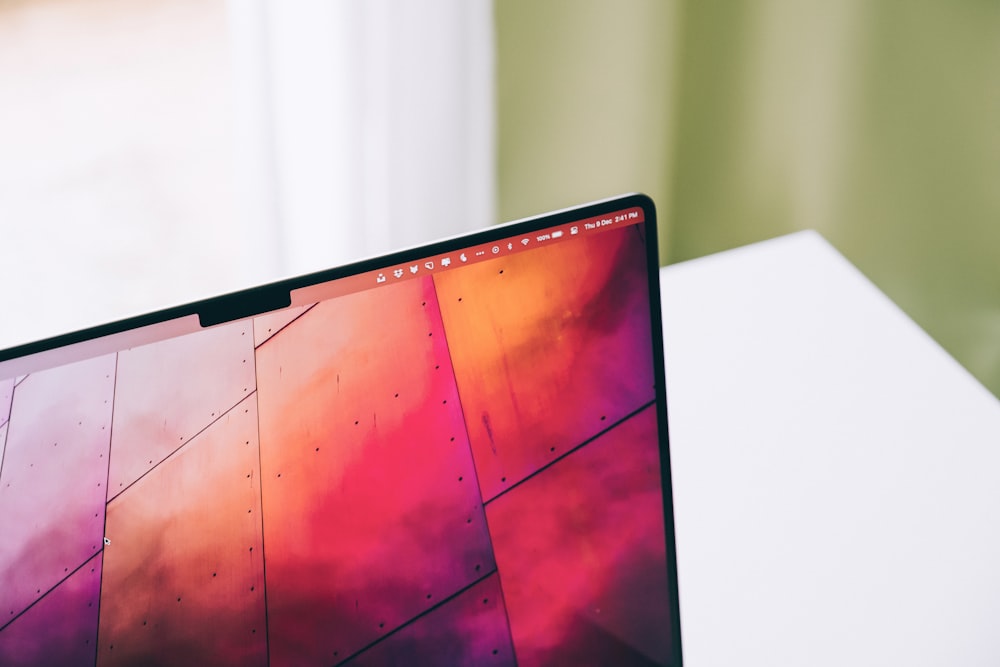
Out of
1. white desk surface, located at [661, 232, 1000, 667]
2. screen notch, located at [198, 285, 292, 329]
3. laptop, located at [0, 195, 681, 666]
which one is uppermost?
screen notch, located at [198, 285, 292, 329]

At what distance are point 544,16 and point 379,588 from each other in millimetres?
985

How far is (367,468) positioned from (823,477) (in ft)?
1.74

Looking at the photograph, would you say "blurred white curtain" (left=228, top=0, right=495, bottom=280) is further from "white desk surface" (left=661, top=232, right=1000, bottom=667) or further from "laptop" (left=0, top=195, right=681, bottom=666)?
"laptop" (left=0, top=195, right=681, bottom=666)

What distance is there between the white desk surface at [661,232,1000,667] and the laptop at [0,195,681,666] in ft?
0.57

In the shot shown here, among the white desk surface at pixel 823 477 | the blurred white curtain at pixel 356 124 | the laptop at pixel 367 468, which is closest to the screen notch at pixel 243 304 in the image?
the laptop at pixel 367 468

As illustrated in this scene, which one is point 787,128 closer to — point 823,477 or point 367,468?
point 823,477

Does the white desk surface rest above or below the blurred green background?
below

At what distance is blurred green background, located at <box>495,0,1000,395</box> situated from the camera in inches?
43.9

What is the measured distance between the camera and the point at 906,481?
2.86 ft

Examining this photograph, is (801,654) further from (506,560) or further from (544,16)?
(544,16)

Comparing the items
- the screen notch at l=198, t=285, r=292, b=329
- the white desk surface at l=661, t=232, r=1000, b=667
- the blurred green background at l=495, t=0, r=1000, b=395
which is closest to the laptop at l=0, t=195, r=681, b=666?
the screen notch at l=198, t=285, r=292, b=329

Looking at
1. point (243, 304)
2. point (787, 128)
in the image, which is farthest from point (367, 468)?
point (787, 128)

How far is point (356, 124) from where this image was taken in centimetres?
123

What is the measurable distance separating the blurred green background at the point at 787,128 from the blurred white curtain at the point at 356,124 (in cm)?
7
